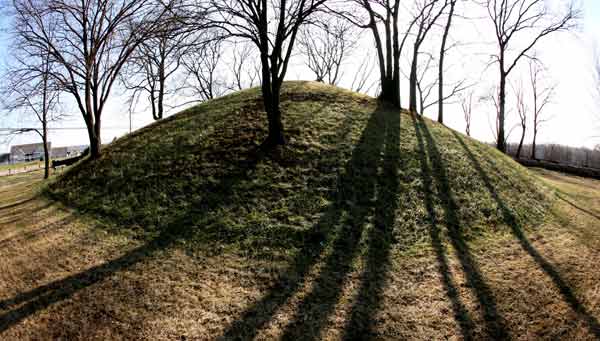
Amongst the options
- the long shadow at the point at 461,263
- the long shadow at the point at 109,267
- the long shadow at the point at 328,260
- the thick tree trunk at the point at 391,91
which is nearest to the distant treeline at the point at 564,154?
the thick tree trunk at the point at 391,91

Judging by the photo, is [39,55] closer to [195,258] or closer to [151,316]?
[195,258]

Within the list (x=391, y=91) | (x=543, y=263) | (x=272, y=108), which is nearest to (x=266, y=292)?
(x=543, y=263)

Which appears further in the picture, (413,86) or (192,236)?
(413,86)

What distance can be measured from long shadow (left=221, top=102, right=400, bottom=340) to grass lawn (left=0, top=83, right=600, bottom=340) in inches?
1.1

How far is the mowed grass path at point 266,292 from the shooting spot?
4.19 m

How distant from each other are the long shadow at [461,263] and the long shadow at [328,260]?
4.82 ft

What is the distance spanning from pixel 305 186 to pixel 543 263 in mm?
5068

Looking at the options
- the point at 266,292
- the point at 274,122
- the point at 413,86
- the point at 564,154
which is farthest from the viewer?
the point at 564,154

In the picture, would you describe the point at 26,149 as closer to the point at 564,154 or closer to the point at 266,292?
the point at 266,292

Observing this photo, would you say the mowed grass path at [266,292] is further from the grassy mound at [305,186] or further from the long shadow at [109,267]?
the grassy mound at [305,186]

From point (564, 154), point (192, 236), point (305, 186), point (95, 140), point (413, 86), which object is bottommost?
point (192, 236)

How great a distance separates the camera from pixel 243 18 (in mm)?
9422

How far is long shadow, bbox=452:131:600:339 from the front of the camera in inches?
176

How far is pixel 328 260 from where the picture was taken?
5738 mm
